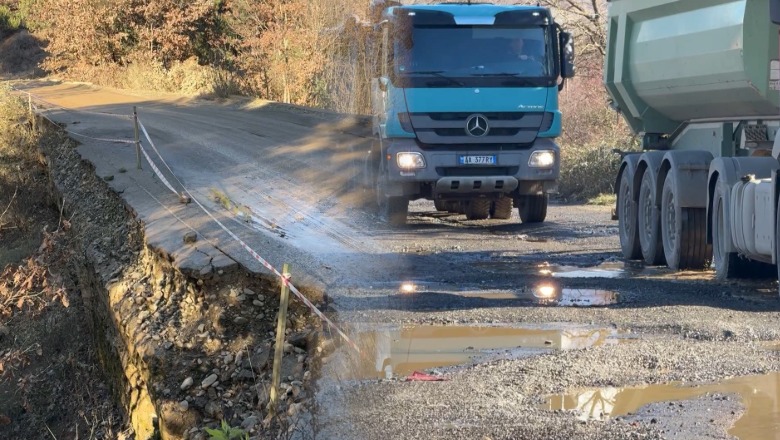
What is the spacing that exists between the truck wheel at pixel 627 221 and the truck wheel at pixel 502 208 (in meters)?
3.47

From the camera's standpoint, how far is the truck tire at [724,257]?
9.41m

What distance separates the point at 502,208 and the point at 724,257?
6796mm

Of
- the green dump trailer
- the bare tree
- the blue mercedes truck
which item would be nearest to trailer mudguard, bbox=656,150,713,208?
the green dump trailer

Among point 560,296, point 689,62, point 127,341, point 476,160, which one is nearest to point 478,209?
point 476,160

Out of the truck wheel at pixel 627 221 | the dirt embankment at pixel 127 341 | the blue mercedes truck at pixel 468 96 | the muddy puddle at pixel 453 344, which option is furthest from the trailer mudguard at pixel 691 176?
the dirt embankment at pixel 127 341

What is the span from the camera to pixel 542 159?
547 inches

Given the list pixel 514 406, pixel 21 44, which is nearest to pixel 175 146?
pixel 514 406

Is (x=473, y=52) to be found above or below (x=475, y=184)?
above

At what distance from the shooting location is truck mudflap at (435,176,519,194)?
1366 centimetres

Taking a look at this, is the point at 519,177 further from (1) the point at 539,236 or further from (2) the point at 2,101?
(2) the point at 2,101

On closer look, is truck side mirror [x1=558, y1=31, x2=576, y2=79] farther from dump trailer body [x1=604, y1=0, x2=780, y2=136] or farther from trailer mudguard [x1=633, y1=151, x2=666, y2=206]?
trailer mudguard [x1=633, y1=151, x2=666, y2=206]

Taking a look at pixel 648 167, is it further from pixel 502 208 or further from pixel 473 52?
pixel 502 208

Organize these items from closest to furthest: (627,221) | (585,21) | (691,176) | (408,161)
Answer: (691,176) < (627,221) < (408,161) < (585,21)

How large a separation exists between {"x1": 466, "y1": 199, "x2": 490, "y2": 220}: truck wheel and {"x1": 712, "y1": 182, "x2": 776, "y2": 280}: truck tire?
6.64 meters
